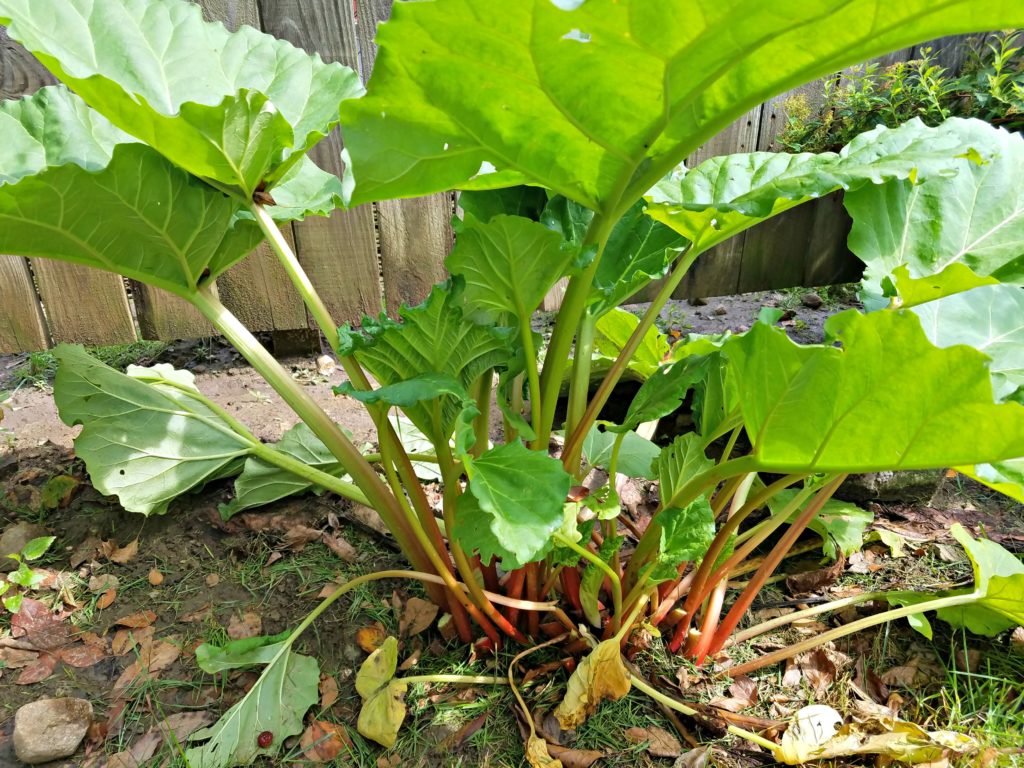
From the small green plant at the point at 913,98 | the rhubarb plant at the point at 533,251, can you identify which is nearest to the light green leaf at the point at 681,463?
the rhubarb plant at the point at 533,251

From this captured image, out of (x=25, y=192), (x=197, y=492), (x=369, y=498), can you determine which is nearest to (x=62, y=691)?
(x=197, y=492)

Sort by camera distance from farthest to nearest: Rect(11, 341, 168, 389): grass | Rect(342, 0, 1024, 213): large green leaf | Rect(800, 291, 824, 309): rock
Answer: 1. Rect(800, 291, 824, 309): rock
2. Rect(11, 341, 168, 389): grass
3. Rect(342, 0, 1024, 213): large green leaf

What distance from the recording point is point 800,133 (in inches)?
97.4

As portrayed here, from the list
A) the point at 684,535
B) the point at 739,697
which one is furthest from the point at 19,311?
the point at 739,697

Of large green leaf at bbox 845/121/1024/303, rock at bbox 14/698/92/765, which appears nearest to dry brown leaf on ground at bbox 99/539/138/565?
rock at bbox 14/698/92/765

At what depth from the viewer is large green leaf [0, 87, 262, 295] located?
960mm

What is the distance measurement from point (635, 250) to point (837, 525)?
0.84 meters

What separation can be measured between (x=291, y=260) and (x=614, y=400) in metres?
1.22

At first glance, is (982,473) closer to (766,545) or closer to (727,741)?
(727,741)

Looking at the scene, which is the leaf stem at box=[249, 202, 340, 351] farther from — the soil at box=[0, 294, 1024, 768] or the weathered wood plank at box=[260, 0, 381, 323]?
the weathered wood plank at box=[260, 0, 381, 323]

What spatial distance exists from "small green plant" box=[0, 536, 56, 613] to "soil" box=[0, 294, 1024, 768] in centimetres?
4

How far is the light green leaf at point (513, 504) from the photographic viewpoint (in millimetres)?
778

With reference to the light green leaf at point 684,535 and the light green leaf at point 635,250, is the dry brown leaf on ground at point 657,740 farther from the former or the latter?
the light green leaf at point 635,250

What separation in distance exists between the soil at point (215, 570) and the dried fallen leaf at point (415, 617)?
0.03 m
